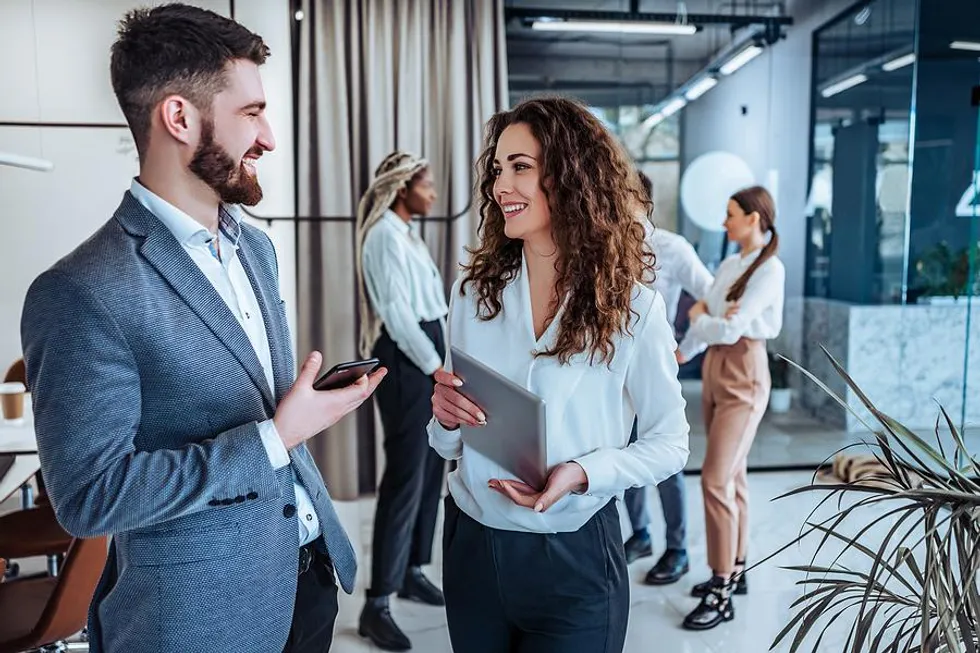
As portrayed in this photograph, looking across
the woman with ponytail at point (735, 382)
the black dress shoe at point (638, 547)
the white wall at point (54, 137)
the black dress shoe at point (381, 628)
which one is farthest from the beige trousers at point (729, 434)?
the white wall at point (54, 137)

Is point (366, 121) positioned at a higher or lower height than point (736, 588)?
higher

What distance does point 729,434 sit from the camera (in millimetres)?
2971

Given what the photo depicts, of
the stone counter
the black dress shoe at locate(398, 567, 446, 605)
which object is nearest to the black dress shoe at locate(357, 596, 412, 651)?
the black dress shoe at locate(398, 567, 446, 605)

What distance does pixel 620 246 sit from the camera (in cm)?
146

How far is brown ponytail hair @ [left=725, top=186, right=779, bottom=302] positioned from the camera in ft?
10.1

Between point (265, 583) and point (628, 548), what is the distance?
2508 mm

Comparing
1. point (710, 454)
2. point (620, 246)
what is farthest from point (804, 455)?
point (620, 246)

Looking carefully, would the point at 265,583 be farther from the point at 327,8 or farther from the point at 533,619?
the point at 327,8

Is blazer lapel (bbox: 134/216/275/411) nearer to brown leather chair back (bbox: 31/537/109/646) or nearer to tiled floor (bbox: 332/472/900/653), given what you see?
brown leather chair back (bbox: 31/537/109/646)

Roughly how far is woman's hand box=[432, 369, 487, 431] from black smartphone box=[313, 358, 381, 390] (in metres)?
0.19

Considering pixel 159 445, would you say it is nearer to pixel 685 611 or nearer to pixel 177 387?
pixel 177 387

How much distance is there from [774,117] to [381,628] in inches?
140

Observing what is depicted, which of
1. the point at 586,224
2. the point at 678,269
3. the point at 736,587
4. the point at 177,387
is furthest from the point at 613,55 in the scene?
the point at 177,387

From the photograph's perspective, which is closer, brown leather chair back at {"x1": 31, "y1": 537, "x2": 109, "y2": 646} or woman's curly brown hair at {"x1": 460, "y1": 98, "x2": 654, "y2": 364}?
woman's curly brown hair at {"x1": 460, "y1": 98, "x2": 654, "y2": 364}
